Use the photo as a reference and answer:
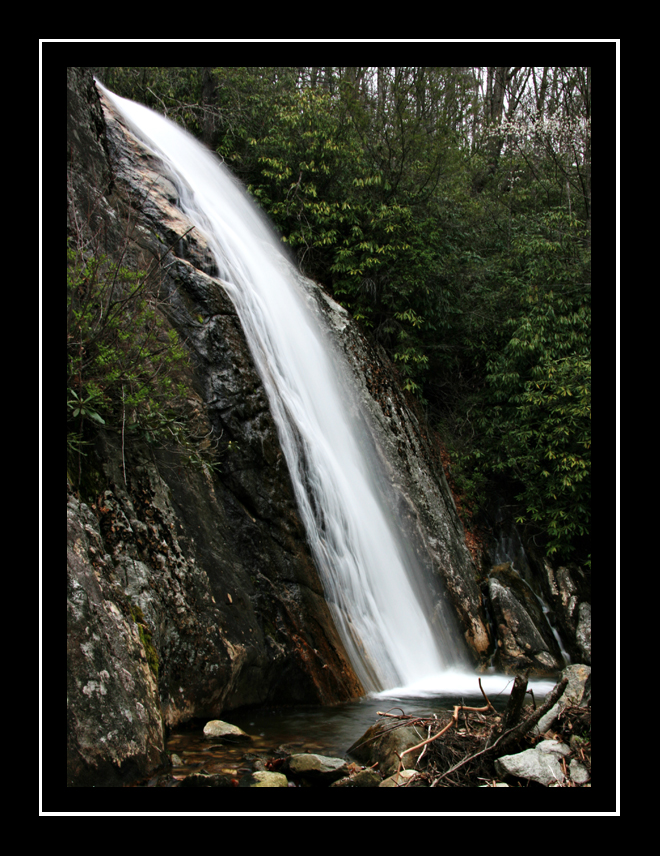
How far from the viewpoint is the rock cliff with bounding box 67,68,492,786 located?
3.42m

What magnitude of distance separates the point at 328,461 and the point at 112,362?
11.1ft

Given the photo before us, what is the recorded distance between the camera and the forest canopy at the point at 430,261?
36.0 ft

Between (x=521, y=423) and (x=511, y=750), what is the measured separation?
8.60 m

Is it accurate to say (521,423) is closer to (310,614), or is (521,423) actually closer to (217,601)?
(310,614)

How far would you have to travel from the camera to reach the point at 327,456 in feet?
24.1

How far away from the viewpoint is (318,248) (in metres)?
11.7

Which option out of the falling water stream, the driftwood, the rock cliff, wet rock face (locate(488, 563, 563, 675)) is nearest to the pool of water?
the rock cliff

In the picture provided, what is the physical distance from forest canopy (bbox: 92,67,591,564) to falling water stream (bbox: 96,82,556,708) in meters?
2.01

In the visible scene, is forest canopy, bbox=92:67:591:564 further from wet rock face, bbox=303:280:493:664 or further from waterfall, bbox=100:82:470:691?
waterfall, bbox=100:82:470:691

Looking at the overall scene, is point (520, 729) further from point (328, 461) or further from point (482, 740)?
point (328, 461)

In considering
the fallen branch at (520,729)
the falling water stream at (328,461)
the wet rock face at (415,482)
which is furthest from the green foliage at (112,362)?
the wet rock face at (415,482)

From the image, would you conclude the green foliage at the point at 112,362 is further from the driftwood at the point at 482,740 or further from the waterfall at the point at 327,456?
the driftwood at the point at 482,740

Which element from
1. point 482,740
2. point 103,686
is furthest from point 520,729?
point 103,686

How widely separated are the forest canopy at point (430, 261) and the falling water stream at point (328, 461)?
2009 mm
